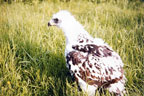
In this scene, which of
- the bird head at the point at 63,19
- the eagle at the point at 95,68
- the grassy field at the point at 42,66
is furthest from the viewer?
the bird head at the point at 63,19

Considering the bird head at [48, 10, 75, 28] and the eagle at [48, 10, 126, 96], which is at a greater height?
the bird head at [48, 10, 75, 28]

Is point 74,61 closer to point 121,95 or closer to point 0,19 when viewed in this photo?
point 121,95

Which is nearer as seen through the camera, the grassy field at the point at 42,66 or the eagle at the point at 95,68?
the eagle at the point at 95,68

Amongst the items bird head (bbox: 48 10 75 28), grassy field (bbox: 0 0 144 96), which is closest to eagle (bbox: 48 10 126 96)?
grassy field (bbox: 0 0 144 96)

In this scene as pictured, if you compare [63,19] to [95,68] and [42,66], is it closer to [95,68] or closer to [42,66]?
[42,66]

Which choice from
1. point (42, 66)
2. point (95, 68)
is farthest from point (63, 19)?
point (95, 68)

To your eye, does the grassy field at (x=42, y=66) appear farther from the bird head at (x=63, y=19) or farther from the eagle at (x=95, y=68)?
the bird head at (x=63, y=19)

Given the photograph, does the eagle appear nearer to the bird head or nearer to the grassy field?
the grassy field

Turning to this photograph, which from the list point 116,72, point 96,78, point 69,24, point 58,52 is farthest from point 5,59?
point 116,72

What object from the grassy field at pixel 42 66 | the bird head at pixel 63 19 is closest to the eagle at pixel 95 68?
the grassy field at pixel 42 66

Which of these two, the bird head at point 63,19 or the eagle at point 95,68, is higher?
the bird head at point 63,19

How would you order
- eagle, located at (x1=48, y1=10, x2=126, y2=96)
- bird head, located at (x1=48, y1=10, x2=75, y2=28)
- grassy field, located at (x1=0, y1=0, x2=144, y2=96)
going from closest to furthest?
eagle, located at (x1=48, y1=10, x2=126, y2=96) < grassy field, located at (x1=0, y1=0, x2=144, y2=96) < bird head, located at (x1=48, y1=10, x2=75, y2=28)

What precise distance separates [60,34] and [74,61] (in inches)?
66.5

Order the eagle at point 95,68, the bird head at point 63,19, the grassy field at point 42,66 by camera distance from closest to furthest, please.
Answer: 1. the eagle at point 95,68
2. the grassy field at point 42,66
3. the bird head at point 63,19
